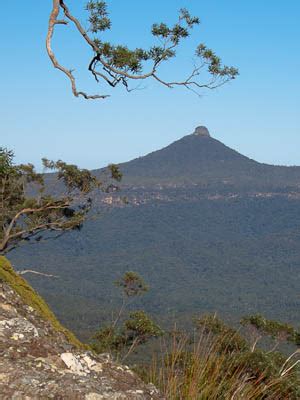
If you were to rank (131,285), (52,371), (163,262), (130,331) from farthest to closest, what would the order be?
(163,262) → (131,285) → (130,331) → (52,371)

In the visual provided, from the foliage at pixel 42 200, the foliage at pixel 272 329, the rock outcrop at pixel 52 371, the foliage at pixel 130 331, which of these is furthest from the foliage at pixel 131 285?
the rock outcrop at pixel 52 371

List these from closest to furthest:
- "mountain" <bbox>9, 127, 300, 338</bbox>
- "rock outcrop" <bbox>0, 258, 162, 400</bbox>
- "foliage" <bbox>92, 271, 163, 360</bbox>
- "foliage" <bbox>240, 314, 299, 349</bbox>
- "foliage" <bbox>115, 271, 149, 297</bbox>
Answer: "rock outcrop" <bbox>0, 258, 162, 400</bbox> → "foliage" <bbox>92, 271, 163, 360</bbox> → "foliage" <bbox>240, 314, 299, 349</bbox> → "foliage" <bbox>115, 271, 149, 297</bbox> → "mountain" <bbox>9, 127, 300, 338</bbox>

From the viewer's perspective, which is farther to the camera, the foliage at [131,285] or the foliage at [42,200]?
the foliage at [131,285]

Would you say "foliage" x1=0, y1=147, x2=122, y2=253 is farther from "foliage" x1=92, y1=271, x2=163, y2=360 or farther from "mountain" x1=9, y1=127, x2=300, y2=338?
"mountain" x1=9, y1=127, x2=300, y2=338

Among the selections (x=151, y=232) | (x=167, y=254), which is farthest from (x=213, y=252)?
(x=151, y=232)

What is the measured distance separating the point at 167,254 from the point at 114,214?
34065 mm

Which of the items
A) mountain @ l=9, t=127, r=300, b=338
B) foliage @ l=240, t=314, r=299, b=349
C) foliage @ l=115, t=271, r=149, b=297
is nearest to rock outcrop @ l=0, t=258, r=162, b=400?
foliage @ l=240, t=314, r=299, b=349

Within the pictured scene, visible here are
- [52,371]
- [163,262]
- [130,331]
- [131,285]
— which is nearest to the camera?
[52,371]

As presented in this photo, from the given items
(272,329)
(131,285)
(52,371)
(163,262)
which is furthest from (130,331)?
(163,262)

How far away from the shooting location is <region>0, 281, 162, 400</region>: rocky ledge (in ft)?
8.51

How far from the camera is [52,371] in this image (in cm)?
280

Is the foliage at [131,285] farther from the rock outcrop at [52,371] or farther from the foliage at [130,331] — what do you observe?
the rock outcrop at [52,371]

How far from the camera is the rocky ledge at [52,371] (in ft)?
8.51

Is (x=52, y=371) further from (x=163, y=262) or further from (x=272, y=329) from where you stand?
(x=163, y=262)
